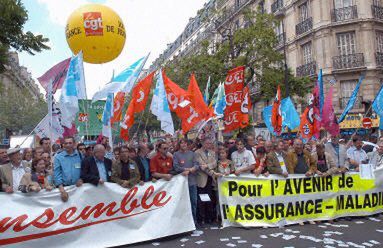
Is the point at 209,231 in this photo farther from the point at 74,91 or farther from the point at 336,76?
the point at 336,76

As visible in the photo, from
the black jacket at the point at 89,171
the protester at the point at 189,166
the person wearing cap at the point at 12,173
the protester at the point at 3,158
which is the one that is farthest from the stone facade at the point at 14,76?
the protester at the point at 189,166

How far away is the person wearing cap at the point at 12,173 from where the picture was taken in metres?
5.89

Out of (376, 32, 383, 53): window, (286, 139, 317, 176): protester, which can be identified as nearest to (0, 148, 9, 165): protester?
(286, 139, 317, 176): protester

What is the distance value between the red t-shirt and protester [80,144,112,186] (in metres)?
0.84

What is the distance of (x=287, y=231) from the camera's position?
697 centimetres

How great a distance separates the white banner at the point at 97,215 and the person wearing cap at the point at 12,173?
15 cm

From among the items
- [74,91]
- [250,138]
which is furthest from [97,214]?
[250,138]

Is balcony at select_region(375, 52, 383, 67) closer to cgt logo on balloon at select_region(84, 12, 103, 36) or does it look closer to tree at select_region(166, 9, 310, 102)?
tree at select_region(166, 9, 310, 102)

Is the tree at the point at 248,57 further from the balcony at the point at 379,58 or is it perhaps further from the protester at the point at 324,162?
the protester at the point at 324,162

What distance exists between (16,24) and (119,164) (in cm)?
612

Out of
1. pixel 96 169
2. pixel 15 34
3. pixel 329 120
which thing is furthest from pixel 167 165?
pixel 15 34

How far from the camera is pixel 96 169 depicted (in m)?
6.36

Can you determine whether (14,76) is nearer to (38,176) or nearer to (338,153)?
(38,176)

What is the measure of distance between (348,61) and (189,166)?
22.3 metres
